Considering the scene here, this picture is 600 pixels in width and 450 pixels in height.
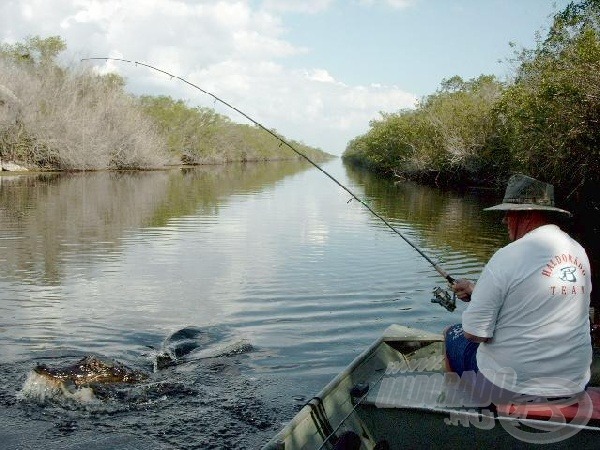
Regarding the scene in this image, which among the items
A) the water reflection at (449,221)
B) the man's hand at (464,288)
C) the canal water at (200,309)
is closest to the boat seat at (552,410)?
the man's hand at (464,288)

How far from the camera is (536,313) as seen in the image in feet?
12.3

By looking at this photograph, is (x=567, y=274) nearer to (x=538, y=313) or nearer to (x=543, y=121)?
(x=538, y=313)

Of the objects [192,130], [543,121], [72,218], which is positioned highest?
[192,130]

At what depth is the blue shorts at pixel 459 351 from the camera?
438 centimetres

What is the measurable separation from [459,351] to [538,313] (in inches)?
37.7

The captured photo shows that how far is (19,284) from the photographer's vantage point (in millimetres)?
11648

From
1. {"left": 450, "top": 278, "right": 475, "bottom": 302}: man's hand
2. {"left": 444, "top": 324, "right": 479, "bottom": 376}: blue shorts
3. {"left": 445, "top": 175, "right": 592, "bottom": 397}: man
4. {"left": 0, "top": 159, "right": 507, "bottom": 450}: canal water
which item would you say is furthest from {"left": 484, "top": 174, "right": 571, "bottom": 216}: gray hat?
{"left": 0, "top": 159, "right": 507, "bottom": 450}: canal water

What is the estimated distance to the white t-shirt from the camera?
3.71 metres

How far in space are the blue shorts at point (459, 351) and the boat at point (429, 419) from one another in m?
0.10

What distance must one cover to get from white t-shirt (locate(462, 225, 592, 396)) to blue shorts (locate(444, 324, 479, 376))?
1.46 feet

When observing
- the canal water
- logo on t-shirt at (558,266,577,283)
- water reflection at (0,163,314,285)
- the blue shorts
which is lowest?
the canal water

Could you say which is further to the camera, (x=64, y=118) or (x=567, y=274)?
(x=64, y=118)

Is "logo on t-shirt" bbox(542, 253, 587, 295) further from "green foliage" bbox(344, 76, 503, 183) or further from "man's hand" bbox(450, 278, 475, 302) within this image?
"green foliage" bbox(344, 76, 503, 183)

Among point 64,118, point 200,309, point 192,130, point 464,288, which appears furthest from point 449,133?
point 192,130
